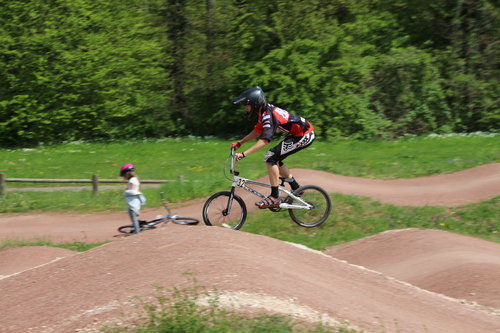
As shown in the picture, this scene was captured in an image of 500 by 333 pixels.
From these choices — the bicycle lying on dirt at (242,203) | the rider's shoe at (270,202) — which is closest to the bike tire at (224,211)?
the bicycle lying on dirt at (242,203)

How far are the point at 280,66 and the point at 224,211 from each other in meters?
13.5

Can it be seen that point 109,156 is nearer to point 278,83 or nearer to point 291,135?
point 278,83

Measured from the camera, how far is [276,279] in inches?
226

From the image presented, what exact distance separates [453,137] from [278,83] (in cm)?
710

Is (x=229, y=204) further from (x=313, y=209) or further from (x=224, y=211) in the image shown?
(x=313, y=209)

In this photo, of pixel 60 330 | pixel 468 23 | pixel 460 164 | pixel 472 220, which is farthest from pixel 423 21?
pixel 60 330

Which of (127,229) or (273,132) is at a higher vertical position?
(273,132)

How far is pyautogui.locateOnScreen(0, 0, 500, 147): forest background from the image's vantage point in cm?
2177

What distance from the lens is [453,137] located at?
2019cm

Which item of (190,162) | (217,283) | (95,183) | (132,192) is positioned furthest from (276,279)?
(190,162)

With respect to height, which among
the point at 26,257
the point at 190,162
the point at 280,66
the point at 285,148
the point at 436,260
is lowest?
the point at 26,257

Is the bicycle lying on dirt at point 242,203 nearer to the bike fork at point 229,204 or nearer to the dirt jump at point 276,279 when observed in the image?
the bike fork at point 229,204

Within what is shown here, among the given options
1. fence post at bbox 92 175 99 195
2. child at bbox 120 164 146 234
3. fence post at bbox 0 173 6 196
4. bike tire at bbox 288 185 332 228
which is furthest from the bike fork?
fence post at bbox 0 173 6 196

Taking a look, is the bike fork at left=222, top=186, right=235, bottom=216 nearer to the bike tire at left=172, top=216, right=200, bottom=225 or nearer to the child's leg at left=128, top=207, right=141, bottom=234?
the bike tire at left=172, top=216, right=200, bottom=225
